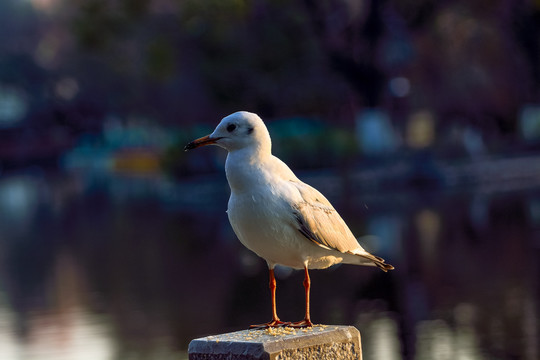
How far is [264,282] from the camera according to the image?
2253 centimetres

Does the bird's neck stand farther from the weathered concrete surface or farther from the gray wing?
the weathered concrete surface

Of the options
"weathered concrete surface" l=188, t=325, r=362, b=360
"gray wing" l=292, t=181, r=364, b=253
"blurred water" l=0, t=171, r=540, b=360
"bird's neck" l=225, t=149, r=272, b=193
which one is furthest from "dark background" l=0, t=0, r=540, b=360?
"bird's neck" l=225, t=149, r=272, b=193

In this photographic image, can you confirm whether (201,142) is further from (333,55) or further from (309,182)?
(333,55)

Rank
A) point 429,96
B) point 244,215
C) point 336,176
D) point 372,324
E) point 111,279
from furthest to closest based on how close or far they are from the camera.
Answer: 1. point 429,96
2. point 336,176
3. point 111,279
4. point 372,324
5. point 244,215

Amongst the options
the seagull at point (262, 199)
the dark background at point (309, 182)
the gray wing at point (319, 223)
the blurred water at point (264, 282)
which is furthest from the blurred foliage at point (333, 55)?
the seagull at point (262, 199)

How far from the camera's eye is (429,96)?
61062mm

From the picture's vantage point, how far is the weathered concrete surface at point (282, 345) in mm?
5516

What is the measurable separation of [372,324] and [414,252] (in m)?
7.56

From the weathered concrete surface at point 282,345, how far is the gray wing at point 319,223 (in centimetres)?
45

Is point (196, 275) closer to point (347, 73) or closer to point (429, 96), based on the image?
point (347, 73)

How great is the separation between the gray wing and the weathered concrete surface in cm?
45

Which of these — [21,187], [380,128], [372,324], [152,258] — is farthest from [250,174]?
[21,187]

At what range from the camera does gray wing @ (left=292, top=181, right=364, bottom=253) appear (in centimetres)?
582

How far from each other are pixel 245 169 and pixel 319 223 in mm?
532
